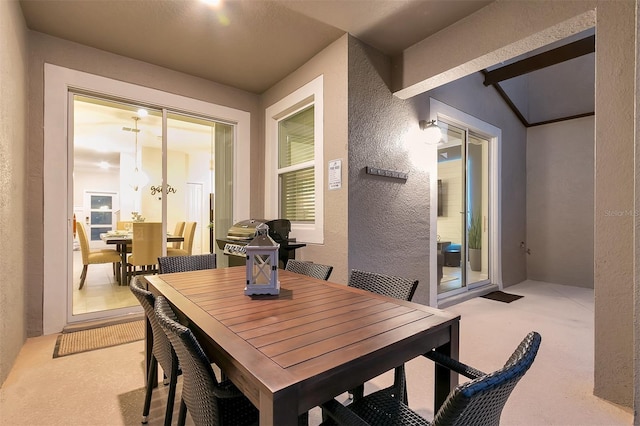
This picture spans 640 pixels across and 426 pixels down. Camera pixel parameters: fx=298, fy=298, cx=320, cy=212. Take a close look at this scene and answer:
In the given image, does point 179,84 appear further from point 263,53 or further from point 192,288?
point 192,288

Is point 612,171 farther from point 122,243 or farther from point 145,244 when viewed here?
point 122,243

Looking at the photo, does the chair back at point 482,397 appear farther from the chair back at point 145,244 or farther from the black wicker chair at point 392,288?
the chair back at point 145,244

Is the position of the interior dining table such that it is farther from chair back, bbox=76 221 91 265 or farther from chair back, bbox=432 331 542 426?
chair back, bbox=432 331 542 426

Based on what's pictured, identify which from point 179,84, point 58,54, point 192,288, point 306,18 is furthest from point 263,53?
point 192,288

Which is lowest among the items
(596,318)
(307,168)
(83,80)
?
(596,318)

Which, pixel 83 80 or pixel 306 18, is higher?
pixel 306 18

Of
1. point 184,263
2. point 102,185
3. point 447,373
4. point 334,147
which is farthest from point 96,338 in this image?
point 102,185

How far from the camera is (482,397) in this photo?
2.06 ft

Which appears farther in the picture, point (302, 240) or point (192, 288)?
point (302, 240)

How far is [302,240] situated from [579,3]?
2838 millimetres

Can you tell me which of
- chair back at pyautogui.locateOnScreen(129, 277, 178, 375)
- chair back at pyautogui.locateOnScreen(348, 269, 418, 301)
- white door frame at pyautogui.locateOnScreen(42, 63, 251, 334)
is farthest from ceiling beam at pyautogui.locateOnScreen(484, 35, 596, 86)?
white door frame at pyautogui.locateOnScreen(42, 63, 251, 334)

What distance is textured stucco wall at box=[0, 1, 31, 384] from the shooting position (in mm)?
1972

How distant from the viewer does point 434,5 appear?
2309mm

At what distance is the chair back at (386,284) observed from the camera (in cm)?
157
